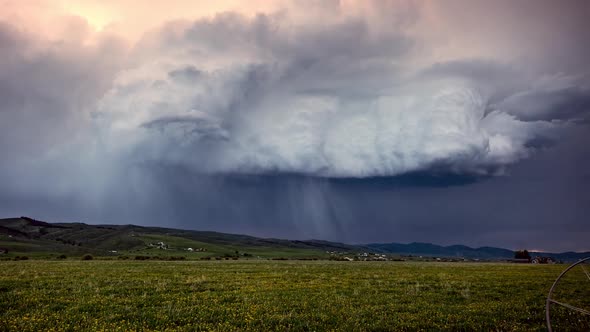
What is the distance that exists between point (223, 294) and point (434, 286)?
51.0ft

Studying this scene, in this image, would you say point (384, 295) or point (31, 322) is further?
point (384, 295)

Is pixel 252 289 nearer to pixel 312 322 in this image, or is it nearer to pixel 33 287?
pixel 312 322

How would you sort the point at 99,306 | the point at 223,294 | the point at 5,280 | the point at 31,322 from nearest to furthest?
1. the point at 31,322
2. the point at 99,306
3. the point at 223,294
4. the point at 5,280

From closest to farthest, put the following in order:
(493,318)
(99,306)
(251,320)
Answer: (251,320) → (493,318) → (99,306)

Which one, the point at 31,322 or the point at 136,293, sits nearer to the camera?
the point at 31,322

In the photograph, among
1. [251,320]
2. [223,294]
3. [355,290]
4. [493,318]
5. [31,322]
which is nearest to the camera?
[31,322]

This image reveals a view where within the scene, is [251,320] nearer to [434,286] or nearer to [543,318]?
[543,318]

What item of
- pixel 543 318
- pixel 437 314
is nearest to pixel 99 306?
pixel 437 314

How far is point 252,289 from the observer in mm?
24094

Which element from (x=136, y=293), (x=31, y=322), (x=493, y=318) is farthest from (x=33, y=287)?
(x=493, y=318)

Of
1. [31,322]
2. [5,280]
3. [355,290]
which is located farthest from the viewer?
[5,280]

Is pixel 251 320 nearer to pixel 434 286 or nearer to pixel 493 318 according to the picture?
pixel 493 318

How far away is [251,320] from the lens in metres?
15.5

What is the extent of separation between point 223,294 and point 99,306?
670 cm
